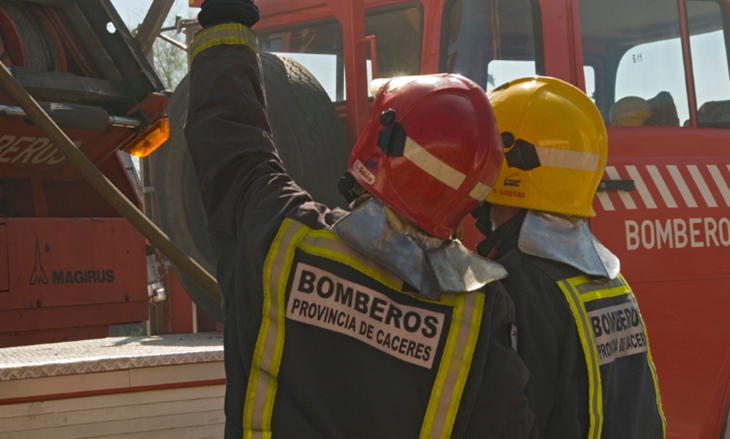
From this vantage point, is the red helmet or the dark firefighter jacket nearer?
the red helmet

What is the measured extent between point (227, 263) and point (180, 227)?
6.95 feet

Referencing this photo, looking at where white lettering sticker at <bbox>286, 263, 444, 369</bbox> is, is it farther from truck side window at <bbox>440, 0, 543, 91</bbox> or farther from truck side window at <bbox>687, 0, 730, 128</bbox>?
truck side window at <bbox>687, 0, 730, 128</bbox>

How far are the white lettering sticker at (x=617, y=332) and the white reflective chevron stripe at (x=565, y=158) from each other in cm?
41

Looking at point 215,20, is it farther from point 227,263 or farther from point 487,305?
point 487,305

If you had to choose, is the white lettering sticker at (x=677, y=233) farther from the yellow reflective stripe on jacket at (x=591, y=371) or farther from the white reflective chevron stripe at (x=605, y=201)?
the yellow reflective stripe on jacket at (x=591, y=371)

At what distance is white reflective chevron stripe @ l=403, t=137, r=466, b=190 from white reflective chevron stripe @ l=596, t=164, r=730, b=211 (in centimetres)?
182

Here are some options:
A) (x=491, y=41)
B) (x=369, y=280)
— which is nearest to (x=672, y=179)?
(x=491, y=41)

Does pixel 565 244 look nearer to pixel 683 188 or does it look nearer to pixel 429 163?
pixel 429 163

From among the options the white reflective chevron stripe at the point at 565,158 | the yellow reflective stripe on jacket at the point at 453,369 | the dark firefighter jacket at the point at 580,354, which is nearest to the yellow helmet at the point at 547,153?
the white reflective chevron stripe at the point at 565,158

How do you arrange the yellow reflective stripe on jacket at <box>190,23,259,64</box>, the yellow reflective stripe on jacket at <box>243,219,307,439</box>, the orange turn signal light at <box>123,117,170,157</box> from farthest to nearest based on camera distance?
the orange turn signal light at <box>123,117,170,157</box> → the yellow reflective stripe on jacket at <box>190,23,259,64</box> → the yellow reflective stripe on jacket at <box>243,219,307,439</box>

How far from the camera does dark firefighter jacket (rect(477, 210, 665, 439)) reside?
1.93 meters

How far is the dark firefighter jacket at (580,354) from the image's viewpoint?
6.34 feet

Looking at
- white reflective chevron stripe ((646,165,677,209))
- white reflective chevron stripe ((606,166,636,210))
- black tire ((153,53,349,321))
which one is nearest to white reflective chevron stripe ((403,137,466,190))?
black tire ((153,53,349,321))

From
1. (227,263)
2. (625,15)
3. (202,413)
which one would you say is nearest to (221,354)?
(202,413)
